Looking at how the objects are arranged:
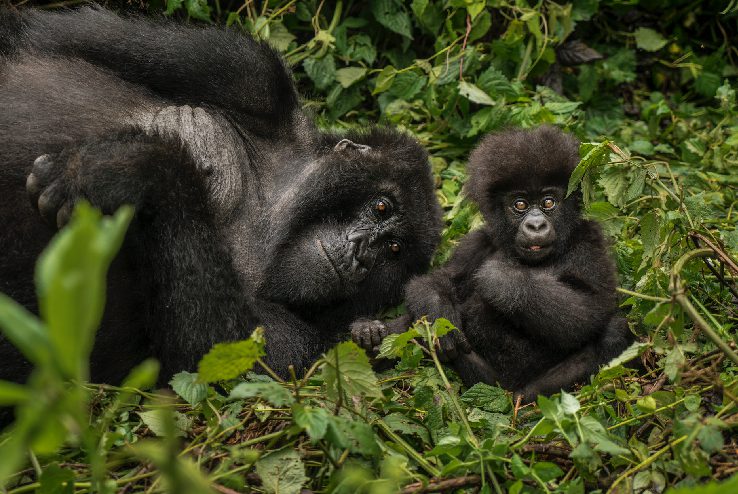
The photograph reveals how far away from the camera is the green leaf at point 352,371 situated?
2.21 m

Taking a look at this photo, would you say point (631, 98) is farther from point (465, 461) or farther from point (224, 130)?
point (465, 461)

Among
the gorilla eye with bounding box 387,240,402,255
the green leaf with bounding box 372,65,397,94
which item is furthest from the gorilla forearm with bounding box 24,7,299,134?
A: the green leaf with bounding box 372,65,397,94

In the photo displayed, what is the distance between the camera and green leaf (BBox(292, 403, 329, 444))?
2.01 metres

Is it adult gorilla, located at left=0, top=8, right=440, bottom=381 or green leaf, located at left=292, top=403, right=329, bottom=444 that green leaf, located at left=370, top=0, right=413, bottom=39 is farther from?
green leaf, located at left=292, top=403, right=329, bottom=444

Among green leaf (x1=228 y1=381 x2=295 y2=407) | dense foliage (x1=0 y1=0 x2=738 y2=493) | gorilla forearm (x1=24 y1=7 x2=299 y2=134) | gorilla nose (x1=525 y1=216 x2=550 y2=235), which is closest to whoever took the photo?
dense foliage (x1=0 y1=0 x2=738 y2=493)

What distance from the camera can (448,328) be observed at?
2840 mm

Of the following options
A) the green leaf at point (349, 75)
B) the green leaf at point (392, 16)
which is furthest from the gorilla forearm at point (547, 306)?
the green leaf at point (392, 16)

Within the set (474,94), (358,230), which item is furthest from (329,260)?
(474,94)

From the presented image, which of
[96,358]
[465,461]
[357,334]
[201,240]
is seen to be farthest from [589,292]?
[96,358]

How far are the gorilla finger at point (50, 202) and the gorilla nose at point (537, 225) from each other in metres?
1.76

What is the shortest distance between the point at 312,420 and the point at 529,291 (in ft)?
4.48

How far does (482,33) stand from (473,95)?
1.60 ft

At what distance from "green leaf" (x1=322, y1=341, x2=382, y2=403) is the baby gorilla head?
1.28 m

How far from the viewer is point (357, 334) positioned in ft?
10.9
